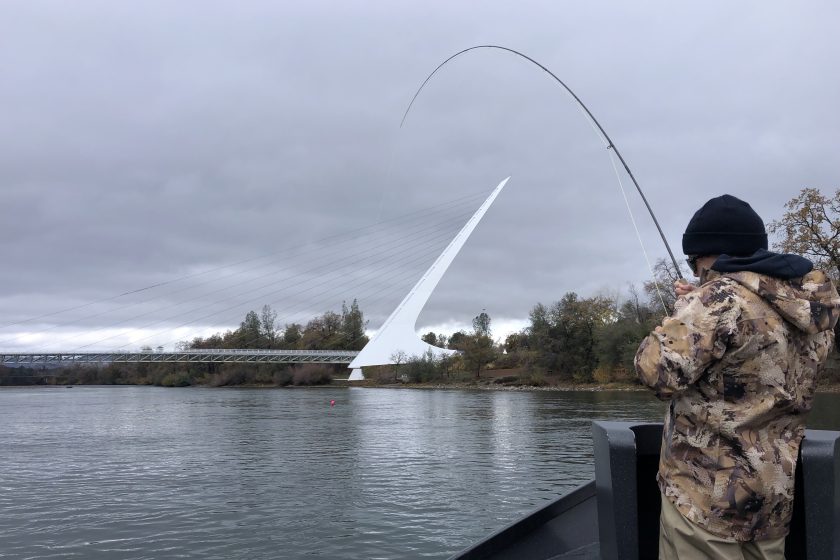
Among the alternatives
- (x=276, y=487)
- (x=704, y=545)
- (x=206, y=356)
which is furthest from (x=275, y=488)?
(x=206, y=356)

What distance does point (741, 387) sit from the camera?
1.84m

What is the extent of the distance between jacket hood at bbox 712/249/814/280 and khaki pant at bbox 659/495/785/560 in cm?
71

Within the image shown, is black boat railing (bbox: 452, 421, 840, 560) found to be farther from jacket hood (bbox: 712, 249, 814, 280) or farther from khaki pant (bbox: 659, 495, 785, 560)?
jacket hood (bbox: 712, 249, 814, 280)

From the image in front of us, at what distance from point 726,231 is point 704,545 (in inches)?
36.5

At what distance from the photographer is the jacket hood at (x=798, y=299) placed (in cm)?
183

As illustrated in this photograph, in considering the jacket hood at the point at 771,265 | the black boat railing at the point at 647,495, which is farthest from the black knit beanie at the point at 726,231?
the black boat railing at the point at 647,495

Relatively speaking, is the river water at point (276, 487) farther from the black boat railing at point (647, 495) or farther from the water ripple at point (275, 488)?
the black boat railing at point (647, 495)

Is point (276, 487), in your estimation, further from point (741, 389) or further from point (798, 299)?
point (798, 299)

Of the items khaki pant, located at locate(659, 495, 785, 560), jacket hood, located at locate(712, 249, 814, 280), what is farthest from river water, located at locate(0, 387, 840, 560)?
jacket hood, located at locate(712, 249, 814, 280)

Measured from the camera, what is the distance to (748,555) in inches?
74.5

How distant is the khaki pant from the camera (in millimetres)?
1851

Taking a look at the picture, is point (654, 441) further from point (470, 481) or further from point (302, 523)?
point (470, 481)

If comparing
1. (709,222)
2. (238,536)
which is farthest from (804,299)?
(238,536)

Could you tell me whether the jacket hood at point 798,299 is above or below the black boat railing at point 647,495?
above
